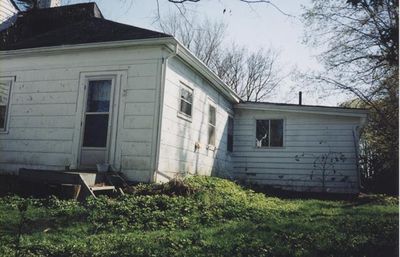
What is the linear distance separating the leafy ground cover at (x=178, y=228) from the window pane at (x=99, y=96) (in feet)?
8.75

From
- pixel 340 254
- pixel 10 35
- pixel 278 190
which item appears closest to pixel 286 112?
pixel 278 190

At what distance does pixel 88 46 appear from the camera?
995 centimetres

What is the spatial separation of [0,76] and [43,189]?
4607mm

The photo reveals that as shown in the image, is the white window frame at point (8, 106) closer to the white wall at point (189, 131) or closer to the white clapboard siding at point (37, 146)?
the white clapboard siding at point (37, 146)

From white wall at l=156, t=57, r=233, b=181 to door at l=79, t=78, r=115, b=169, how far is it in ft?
5.06

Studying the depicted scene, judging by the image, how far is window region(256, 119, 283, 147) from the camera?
15.2 metres

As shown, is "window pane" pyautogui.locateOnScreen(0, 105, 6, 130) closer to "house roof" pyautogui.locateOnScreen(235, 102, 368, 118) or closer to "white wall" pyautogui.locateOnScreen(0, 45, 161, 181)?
"white wall" pyautogui.locateOnScreen(0, 45, 161, 181)

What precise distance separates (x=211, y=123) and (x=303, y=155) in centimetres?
415

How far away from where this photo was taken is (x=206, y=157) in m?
12.9

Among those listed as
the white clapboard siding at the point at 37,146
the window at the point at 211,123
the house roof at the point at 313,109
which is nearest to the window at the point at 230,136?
the house roof at the point at 313,109

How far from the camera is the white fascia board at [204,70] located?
33.0 feet

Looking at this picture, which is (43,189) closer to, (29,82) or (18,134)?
(18,134)

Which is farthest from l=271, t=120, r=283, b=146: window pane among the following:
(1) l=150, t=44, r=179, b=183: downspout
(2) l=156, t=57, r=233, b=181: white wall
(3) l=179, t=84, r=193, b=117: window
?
(1) l=150, t=44, r=179, b=183: downspout

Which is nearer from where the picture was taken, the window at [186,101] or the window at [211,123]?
the window at [186,101]
